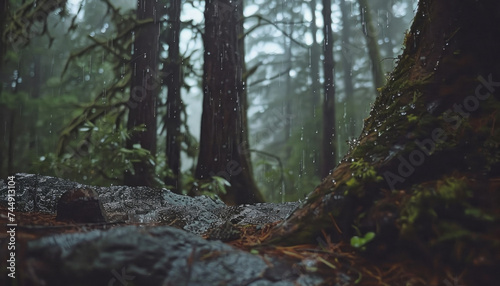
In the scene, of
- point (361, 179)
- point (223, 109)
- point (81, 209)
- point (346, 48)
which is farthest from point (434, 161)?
point (346, 48)

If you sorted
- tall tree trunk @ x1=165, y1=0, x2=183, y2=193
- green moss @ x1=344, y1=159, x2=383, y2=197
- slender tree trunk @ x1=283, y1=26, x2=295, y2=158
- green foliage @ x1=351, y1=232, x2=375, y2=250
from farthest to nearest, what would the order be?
1. slender tree trunk @ x1=283, y1=26, x2=295, y2=158
2. tall tree trunk @ x1=165, y1=0, x2=183, y2=193
3. green moss @ x1=344, y1=159, x2=383, y2=197
4. green foliage @ x1=351, y1=232, x2=375, y2=250

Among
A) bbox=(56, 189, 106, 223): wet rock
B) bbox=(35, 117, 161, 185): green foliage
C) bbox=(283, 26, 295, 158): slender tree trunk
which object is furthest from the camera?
bbox=(283, 26, 295, 158): slender tree trunk

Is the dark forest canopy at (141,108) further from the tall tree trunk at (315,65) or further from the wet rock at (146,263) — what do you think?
the tall tree trunk at (315,65)

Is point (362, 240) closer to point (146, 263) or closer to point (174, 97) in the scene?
point (146, 263)

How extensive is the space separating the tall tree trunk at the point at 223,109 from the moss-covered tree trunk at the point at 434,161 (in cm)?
374

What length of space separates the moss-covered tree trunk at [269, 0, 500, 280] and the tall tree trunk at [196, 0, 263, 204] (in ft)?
12.3

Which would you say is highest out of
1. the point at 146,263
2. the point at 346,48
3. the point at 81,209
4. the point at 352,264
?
the point at 346,48

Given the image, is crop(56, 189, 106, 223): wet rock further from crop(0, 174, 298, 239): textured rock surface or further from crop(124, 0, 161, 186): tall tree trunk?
crop(124, 0, 161, 186): tall tree trunk

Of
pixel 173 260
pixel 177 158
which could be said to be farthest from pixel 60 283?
pixel 177 158

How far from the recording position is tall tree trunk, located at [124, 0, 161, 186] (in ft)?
22.6

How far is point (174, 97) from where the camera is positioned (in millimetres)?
8039

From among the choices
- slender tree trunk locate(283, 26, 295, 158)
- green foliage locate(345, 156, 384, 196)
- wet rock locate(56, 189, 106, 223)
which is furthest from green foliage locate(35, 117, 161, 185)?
slender tree trunk locate(283, 26, 295, 158)

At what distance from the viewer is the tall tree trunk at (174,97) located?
7.74 meters

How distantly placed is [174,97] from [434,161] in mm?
6762
